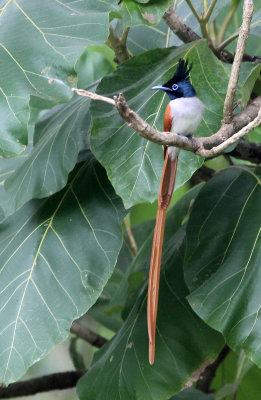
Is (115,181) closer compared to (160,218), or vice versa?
(160,218)

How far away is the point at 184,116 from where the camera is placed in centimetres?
142

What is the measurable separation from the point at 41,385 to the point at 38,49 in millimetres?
1189

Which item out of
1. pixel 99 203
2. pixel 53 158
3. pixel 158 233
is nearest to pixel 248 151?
pixel 99 203

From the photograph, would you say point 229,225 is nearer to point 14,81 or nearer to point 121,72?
point 121,72

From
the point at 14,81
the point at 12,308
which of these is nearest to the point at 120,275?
the point at 12,308

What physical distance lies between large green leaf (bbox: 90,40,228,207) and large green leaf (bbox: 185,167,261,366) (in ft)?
1.07

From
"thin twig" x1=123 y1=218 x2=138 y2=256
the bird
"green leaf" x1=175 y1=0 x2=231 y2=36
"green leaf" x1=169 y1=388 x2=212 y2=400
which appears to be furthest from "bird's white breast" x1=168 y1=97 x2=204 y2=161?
"thin twig" x1=123 y1=218 x2=138 y2=256

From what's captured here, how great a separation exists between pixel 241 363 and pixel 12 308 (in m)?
1.05

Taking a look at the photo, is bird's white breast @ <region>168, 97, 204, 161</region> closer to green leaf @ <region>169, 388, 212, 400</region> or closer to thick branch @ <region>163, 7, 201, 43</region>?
thick branch @ <region>163, 7, 201, 43</region>

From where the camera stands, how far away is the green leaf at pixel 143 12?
1.67 metres

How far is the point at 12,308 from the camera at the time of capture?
1.72 metres

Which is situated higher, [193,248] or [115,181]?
[115,181]

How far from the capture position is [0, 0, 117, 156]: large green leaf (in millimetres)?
1513

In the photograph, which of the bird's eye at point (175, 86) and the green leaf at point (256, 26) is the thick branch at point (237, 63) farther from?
the green leaf at point (256, 26)
